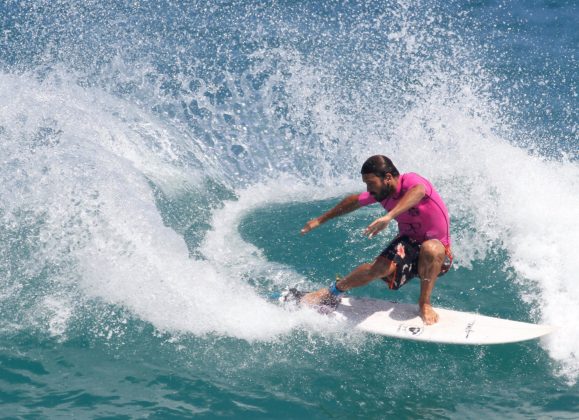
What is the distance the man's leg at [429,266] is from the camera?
718 cm

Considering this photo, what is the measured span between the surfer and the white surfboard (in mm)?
171

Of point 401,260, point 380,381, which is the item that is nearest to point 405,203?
point 401,260

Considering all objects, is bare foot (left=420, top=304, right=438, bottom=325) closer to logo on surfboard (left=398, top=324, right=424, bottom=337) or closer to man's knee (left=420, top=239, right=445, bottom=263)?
logo on surfboard (left=398, top=324, right=424, bottom=337)

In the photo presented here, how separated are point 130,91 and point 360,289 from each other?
6905 millimetres

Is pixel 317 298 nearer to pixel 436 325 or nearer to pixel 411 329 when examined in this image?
pixel 411 329

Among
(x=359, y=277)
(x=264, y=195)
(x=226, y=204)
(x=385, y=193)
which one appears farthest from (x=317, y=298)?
(x=264, y=195)

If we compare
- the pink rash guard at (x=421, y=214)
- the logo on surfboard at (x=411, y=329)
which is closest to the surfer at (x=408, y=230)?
the pink rash guard at (x=421, y=214)

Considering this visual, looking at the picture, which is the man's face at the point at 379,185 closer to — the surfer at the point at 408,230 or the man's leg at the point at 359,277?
the surfer at the point at 408,230

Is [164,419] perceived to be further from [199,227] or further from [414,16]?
[414,16]

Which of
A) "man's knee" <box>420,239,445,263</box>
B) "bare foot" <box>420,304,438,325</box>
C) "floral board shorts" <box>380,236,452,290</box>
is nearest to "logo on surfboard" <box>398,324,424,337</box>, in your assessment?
"bare foot" <box>420,304,438,325</box>

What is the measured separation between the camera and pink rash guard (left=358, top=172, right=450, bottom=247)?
7016mm

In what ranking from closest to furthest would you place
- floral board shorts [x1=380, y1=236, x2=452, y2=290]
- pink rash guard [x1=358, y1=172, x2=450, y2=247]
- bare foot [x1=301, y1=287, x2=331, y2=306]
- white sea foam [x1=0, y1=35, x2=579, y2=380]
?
1. pink rash guard [x1=358, y1=172, x2=450, y2=247]
2. floral board shorts [x1=380, y1=236, x2=452, y2=290]
3. white sea foam [x1=0, y1=35, x2=579, y2=380]
4. bare foot [x1=301, y1=287, x2=331, y2=306]

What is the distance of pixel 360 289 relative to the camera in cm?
857

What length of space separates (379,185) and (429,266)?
1.08 meters
